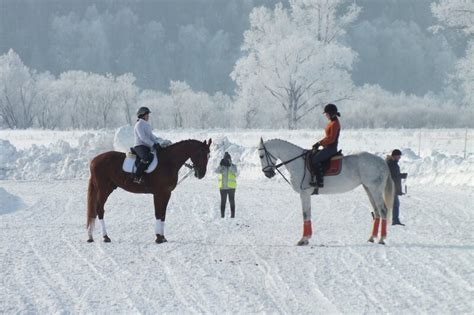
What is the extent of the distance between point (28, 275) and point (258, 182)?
Answer: 16.8 meters

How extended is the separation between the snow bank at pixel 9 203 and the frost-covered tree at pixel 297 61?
91.5 feet

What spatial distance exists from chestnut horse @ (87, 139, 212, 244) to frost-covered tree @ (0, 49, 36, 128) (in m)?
52.3

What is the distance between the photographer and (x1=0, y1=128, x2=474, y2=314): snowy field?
7.33 m

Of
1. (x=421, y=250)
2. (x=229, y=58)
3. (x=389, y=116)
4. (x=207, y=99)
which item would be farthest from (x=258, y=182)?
(x=229, y=58)

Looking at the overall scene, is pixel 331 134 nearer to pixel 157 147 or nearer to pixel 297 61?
pixel 157 147

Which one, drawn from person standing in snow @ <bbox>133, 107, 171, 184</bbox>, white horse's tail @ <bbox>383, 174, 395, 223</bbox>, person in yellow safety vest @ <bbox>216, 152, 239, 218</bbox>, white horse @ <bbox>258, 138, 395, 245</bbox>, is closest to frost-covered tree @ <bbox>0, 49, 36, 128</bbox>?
person in yellow safety vest @ <bbox>216, 152, 239, 218</bbox>

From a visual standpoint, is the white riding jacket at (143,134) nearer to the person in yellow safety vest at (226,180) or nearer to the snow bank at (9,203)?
the person in yellow safety vest at (226,180)

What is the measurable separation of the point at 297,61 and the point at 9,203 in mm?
29323

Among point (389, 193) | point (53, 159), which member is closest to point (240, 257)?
point (389, 193)

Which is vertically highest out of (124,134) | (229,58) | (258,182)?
(229,58)

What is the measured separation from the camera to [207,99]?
66562 millimetres

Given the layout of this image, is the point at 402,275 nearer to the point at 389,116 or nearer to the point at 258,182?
the point at 258,182

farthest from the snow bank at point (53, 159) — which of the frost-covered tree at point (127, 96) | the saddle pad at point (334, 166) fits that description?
the frost-covered tree at point (127, 96)

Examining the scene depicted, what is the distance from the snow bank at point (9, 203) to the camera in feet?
57.1
